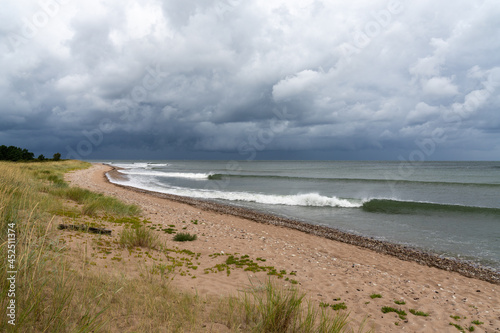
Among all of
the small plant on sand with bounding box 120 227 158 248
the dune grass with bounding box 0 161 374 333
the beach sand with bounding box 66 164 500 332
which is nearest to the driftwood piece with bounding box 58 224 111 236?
the beach sand with bounding box 66 164 500 332

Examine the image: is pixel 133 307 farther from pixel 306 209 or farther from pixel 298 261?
pixel 306 209

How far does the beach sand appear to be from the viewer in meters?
5.91

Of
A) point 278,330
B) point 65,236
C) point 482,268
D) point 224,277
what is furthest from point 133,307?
point 482,268

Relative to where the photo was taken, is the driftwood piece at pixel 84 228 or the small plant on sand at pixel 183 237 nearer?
the driftwood piece at pixel 84 228

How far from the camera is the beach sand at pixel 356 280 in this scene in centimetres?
591

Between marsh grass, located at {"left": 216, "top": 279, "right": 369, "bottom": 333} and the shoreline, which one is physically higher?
marsh grass, located at {"left": 216, "top": 279, "right": 369, "bottom": 333}

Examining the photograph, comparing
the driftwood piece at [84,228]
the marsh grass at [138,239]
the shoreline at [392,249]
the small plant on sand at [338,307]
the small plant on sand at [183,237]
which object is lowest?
the shoreline at [392,249]

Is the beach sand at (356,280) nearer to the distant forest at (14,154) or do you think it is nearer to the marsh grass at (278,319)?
the marsh grass at (278,319)

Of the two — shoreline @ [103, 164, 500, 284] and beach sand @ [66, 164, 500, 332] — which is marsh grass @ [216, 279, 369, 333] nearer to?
beach sand @ [66, 164, 500, 332]

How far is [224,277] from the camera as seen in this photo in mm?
7109

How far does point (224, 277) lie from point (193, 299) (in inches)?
86.9

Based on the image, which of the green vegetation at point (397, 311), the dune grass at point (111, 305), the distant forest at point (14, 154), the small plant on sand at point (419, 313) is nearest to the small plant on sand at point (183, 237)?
the dune grass at point (111, 305)

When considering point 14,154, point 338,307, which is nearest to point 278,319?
point 338,307

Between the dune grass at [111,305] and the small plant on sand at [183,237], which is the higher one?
the dune grass at [111,305]
